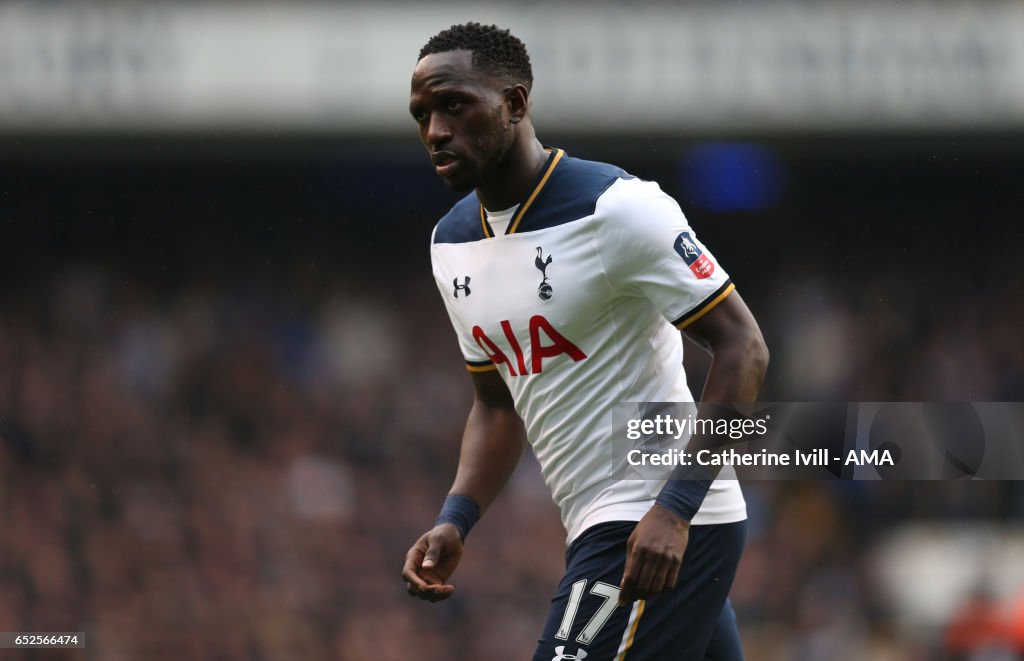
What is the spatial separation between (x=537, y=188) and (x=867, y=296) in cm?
1055

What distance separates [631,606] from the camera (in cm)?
358

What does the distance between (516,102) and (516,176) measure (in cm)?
21

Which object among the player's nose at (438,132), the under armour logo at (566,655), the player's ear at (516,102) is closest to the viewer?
the under armour logo at (566,655)

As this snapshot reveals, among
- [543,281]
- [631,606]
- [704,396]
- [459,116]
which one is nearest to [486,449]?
[543,281]

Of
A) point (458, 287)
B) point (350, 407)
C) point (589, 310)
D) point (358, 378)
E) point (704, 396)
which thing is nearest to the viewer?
point (704, 396)

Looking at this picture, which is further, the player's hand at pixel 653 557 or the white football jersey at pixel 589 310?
the white football jersey at pixel 589 310

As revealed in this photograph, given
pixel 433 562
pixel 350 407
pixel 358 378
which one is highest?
pixel 358 378

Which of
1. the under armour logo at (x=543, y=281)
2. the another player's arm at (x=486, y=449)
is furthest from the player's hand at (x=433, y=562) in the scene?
the under armour logo at (x=543, y=281)

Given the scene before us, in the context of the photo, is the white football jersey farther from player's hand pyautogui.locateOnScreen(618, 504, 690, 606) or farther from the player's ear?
player's hand pyautogui.locateOnScreen(618, 504, 690, 606)

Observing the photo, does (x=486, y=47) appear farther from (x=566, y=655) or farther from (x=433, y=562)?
(x=566, y=655)

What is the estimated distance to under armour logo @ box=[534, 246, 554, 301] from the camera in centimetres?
380

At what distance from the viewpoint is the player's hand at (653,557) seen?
333 centimetres

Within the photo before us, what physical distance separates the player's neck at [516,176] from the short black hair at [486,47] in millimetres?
196

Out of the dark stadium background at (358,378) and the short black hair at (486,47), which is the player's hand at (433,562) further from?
the dark stadium background at (358,378)
